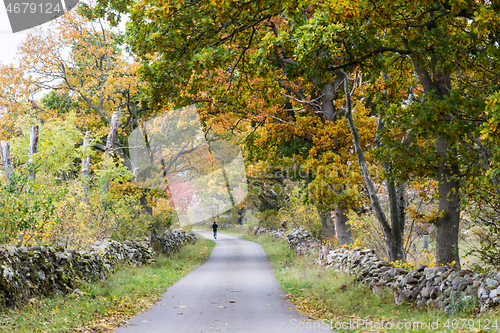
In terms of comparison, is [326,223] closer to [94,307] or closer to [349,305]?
[349,305]

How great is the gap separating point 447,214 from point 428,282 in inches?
90.1

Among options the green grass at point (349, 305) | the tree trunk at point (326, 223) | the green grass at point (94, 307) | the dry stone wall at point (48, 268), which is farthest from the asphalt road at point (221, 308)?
the tree trunk at point (326, 223)

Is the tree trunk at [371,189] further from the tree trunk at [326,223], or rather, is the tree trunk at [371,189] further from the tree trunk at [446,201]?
the tree trunk at [326,223]

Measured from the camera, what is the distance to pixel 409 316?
25.0 ft

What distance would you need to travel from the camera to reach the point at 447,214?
9719mm

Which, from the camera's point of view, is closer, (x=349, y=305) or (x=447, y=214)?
(x=349, y=305)

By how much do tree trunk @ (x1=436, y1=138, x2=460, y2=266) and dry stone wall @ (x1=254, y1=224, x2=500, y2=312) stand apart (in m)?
0.95

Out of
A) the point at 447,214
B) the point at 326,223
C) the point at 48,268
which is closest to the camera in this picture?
the point at 48,268

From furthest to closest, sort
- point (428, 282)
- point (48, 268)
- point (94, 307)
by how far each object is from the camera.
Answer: point (48, 268), point (94, 307), point (428, 282)

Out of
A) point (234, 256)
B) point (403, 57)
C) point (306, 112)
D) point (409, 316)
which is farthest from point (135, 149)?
point (409, 316)

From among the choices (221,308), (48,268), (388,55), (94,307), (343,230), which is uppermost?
(388,55)

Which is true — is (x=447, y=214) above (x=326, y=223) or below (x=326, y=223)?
above

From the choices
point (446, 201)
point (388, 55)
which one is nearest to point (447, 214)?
point (446, 201)

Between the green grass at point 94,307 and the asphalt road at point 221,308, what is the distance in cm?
41
